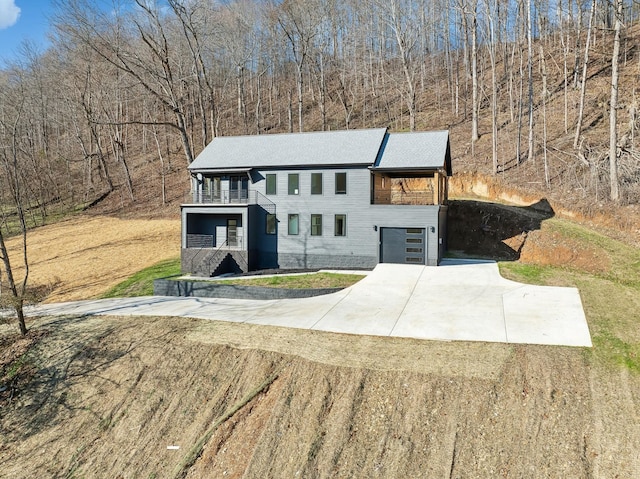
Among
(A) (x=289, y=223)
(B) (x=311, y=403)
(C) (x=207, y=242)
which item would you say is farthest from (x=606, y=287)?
(C) (x=207, y=242)

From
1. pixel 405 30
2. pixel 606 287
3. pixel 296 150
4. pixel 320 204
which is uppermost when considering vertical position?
pixel 405 30

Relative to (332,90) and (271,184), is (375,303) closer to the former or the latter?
(271,184)

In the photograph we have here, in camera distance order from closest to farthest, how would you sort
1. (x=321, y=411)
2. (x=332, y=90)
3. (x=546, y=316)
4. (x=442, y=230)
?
(x=321, y=411) < (x=546, y=316) < (x=442, y=230) < (x=332, y=90)

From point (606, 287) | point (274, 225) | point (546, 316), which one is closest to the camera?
point (546, 316)

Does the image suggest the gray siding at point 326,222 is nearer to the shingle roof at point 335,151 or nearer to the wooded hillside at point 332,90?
the shingle roof at point 335,151

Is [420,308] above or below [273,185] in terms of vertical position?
below

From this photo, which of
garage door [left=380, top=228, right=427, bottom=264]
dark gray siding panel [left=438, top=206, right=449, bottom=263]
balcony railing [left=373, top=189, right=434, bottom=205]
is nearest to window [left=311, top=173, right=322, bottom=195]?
balcony railing [left=373, top=189, right=434, bottom=205]

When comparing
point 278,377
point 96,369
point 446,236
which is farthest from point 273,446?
point 446,236

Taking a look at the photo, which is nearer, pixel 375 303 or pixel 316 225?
pixel 375 303
